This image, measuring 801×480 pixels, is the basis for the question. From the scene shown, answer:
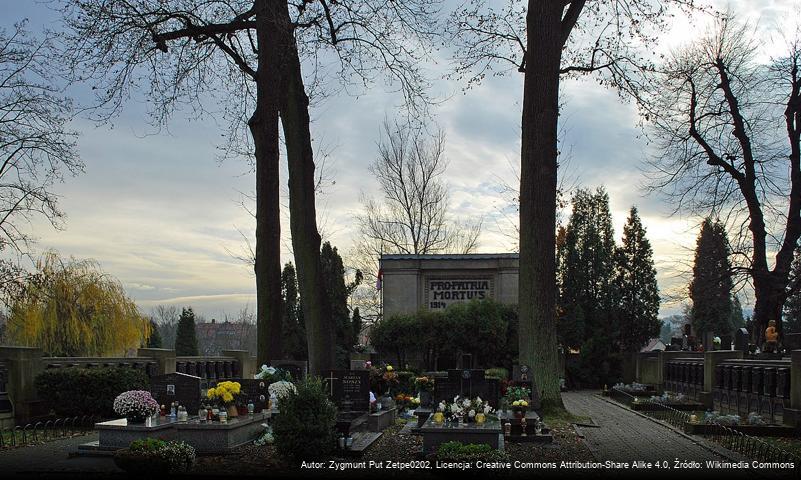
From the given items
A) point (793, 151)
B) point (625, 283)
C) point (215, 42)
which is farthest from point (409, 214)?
point (215, 42)

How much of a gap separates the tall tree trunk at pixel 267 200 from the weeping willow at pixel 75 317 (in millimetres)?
10992

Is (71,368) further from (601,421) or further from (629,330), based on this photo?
(629,330)

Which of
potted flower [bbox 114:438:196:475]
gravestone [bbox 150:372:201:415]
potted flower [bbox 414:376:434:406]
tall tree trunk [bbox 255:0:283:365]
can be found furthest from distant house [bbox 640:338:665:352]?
potted flower [bbox 114:438:196:475]

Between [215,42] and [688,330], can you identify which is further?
[688,330]

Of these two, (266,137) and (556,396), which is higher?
(266,137)

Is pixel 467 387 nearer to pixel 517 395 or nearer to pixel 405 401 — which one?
pixel 517 395

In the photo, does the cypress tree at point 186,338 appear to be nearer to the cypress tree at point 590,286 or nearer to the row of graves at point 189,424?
the cypress tree at point 590,286

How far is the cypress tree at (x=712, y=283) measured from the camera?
33.2 metres

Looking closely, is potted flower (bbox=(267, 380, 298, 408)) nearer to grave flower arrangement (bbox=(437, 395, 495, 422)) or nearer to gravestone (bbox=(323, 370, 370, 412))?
gravestone (bbox=(323, 370, 370, 412))

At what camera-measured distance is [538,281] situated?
57.2ft

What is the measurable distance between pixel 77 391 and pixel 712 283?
25264mm

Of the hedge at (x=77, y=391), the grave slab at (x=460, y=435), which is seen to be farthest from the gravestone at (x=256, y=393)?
the hedge at (x=77, y=391)

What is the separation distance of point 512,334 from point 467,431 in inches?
783

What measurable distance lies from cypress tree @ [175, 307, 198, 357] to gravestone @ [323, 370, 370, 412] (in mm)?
21268
